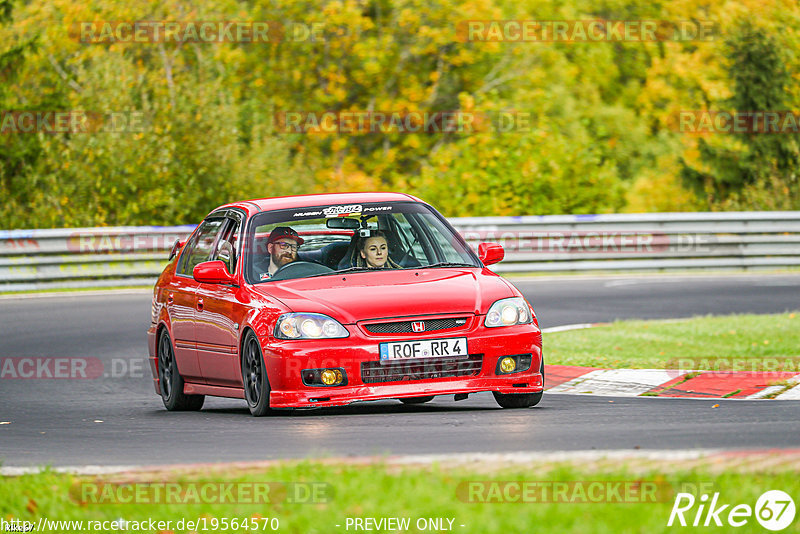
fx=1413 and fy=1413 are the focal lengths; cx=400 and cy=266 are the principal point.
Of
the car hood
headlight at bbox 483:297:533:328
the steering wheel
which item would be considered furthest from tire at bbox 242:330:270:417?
headlight at bbox 483:297:533:328

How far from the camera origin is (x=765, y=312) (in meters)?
17.1

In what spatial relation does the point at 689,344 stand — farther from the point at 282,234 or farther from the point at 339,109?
the point at 339,109

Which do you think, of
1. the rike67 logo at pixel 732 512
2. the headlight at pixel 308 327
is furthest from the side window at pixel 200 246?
the rike67 logo at pixel 732 512

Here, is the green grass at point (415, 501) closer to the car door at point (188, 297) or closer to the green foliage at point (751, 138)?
the car door at point (188, 297)

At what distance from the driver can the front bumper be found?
44.3 inches

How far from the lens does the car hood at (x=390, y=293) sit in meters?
8.97

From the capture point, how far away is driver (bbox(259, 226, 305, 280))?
33.0 feet

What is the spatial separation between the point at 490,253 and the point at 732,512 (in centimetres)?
509

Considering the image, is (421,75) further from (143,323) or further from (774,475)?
(774,475)

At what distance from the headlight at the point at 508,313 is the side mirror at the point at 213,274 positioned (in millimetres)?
1897

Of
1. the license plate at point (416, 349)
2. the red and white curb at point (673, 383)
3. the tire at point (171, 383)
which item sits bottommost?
the red and white curb at point (673, 383)

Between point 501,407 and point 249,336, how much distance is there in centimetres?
182

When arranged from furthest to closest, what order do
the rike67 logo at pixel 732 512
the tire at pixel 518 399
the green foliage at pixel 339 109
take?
the green foliage at pixel 339 109
the tire at pixel 518 399
the rike67 logo at pixel 732 512

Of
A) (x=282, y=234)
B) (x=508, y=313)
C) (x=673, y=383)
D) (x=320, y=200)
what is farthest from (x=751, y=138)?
(x=508, y=313)
